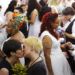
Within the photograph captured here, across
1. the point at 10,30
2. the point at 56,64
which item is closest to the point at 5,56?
the point at 10,30

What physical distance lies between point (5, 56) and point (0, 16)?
A: 9.26 ft

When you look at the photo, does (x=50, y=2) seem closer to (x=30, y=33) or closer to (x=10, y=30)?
(x=30, y=33)

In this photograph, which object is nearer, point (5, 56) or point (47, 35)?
point (5, 56)

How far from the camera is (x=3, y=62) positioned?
3.27 meters

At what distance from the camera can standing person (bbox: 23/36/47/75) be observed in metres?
3.06

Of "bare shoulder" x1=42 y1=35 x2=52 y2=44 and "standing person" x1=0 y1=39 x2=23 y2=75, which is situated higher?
"standing person" x1=0 y1=39 x2=23 y2=75

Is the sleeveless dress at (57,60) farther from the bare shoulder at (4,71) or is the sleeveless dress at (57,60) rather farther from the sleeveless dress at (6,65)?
the bare shoulder at (4,71)

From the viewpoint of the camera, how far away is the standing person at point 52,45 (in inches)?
166

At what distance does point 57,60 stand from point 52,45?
0.31m

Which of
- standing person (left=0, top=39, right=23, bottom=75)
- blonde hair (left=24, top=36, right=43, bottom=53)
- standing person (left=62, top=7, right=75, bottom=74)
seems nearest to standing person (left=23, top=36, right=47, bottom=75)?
blonde hair (left=24, top=36, right=43, bottom=53)

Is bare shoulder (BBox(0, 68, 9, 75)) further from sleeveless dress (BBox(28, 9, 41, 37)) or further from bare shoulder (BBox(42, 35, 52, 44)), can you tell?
sleeveless dress (BBox(28, 9, 41, 37))

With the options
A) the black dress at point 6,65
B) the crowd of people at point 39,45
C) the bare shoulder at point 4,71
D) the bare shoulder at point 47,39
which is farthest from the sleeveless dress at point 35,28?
the bare shoulder at point 4,71

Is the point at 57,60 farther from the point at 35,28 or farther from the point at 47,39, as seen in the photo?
the point at 35,28

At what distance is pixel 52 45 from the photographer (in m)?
4.26
